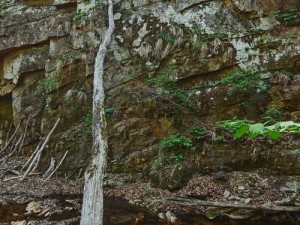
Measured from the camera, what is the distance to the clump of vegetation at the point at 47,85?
13578 millimetres

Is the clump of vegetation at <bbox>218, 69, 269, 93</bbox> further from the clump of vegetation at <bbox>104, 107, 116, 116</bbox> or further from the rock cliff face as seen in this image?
the clump of vegetation at <bbox>104, 107, 116, 116</bbox>

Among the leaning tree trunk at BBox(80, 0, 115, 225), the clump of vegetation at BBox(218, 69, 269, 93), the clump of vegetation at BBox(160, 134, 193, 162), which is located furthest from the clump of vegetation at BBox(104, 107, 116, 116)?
the clump of vegetation at BBox(218, 69, 269, 93)

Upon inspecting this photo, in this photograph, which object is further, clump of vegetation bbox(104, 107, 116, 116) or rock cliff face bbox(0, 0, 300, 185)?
clump of vegetation bbox(104, 107, 116, 116)

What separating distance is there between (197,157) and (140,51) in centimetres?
541

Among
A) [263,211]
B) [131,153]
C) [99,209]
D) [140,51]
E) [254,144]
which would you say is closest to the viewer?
[99,209]

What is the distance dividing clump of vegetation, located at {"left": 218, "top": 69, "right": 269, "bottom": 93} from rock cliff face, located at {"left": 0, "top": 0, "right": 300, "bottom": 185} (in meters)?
0.04

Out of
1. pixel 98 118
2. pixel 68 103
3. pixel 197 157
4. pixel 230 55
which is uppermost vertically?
pixel 230 55

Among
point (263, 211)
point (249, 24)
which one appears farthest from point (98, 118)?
point (249, 24)

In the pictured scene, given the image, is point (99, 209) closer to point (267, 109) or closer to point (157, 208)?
point (157, 208)

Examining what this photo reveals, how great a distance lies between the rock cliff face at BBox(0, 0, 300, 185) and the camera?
10648 mm

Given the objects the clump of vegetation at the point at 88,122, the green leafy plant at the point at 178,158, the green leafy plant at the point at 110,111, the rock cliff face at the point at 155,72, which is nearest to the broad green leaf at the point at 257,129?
the rock cliff face at the point at 155,72

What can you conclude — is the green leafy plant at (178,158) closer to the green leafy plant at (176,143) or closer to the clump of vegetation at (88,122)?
the green leafy plant at (176,143)

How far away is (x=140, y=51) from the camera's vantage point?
12.8 meters

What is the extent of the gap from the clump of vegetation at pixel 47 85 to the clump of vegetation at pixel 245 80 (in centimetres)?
726
